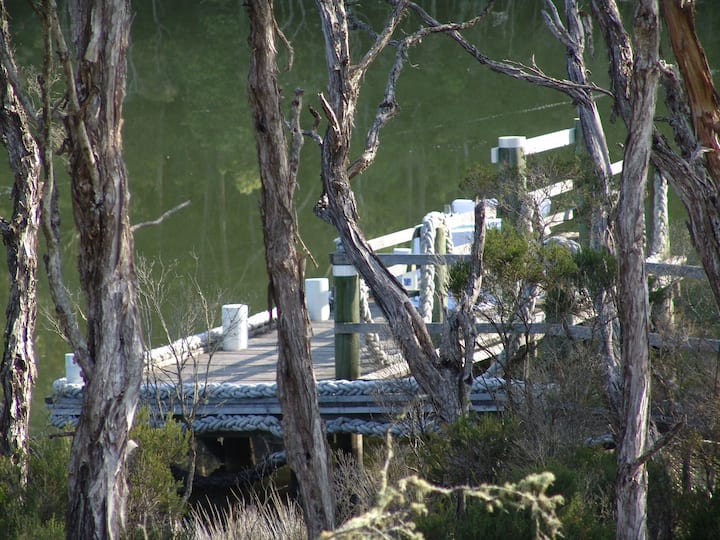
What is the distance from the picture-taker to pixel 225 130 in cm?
2094

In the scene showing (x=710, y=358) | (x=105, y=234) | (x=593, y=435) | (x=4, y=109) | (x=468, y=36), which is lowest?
(x=593, y=435)

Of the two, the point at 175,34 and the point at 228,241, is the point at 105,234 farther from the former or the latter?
the point at 175,34

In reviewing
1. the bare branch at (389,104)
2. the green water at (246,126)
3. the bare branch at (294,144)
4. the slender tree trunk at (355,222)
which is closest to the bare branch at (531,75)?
the bare branch at (389,104)

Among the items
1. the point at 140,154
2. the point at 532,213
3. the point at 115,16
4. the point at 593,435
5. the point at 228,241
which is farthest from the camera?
the point at 140,154

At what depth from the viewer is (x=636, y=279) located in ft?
9.94

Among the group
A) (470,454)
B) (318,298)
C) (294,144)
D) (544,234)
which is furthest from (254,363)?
(294,144)

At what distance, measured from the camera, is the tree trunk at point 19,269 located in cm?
489

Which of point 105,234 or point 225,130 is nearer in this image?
point 105,234

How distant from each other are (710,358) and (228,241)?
1081cm

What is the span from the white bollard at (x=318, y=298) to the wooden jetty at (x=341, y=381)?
1.13m

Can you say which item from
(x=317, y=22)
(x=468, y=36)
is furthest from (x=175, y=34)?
(x=468, y=36)

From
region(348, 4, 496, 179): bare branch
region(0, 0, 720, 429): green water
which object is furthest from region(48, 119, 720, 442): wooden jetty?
region(0, 0, 720, 429): green water

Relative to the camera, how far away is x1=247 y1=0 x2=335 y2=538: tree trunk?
3.24 m

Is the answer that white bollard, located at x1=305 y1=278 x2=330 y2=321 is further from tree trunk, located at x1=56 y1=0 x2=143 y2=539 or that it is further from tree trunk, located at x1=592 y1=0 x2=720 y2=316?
tree trunk, located at x1=56 y1=0 x2=143 y2=539
